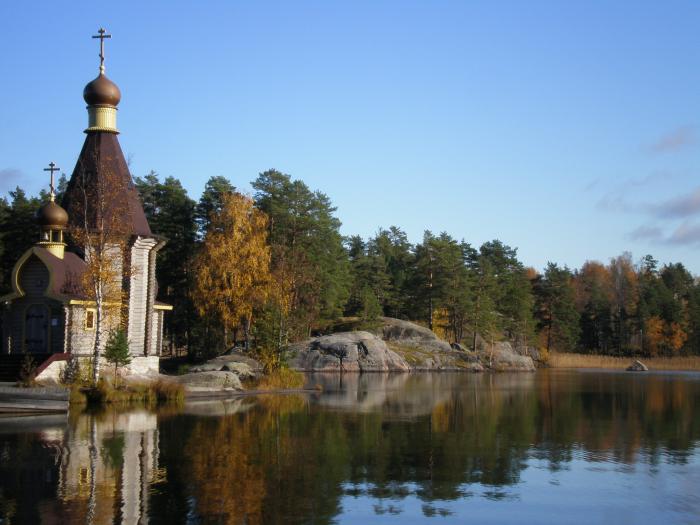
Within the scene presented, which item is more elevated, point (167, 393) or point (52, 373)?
point (52, 373)

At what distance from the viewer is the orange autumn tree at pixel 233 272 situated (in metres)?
49.5

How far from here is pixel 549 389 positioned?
45938 mm

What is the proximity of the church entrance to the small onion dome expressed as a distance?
3.86 m

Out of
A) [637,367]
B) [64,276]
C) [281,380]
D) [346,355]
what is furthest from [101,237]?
[637,367]

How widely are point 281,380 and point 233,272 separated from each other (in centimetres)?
1229

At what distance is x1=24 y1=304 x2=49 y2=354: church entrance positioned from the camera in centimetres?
3372

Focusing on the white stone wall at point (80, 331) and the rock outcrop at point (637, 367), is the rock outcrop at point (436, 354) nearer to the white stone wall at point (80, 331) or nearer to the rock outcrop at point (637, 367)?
the rock outcrop at point (637, 367)

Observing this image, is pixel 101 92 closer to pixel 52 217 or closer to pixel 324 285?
pixel 52 217

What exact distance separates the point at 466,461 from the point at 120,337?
747 inches

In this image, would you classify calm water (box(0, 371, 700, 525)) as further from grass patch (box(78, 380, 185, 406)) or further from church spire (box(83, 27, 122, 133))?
church spire (box(83, 27, 122, 133))

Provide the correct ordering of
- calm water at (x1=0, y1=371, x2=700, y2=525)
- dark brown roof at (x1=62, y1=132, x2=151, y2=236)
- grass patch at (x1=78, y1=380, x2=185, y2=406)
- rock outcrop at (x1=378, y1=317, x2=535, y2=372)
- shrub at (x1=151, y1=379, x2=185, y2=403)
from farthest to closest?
rock outcrop at (x1=378, y1=317, x2=535, y2=372)
dark brown roof at (x1=62, y1=132, x2=151, y2=236)
shrub at (x1=151, y1=379, x2=185, y2=403)
grass patch at (x1=78, y1=380, x2=185, y2=406)
calm water at (x1=0, y1=371, x2=700, y2=525)

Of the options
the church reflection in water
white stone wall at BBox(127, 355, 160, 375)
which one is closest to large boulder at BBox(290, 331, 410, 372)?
white stone wall at BBox(127, 355, 160, 375)

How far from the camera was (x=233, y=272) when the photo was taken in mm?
49531

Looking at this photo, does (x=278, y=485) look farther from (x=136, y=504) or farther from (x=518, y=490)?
(x=518, y=490)
